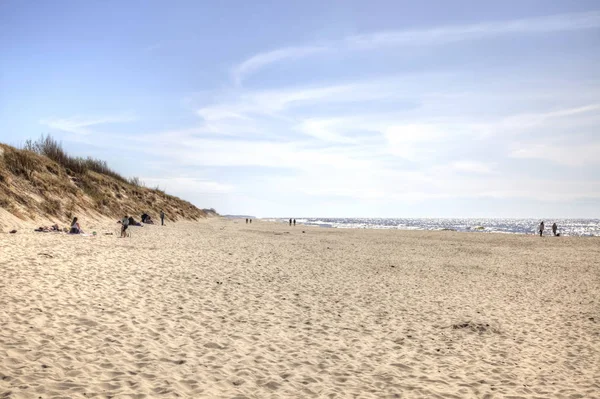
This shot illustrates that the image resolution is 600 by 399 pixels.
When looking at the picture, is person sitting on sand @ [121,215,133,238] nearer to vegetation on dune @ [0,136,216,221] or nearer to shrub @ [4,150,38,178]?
vegetation on dune @ [0,136,216,221]

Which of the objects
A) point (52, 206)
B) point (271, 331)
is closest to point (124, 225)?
point (52, 206)

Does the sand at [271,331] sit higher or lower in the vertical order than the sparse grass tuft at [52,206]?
lower

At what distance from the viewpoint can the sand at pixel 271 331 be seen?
22.3 feet

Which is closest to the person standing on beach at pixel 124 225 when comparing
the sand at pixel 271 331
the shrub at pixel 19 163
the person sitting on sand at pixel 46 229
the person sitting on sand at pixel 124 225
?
the person sitting on sand at pixel 124 225

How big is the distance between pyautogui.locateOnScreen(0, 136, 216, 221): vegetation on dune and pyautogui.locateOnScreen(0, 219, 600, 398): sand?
8.53 metres

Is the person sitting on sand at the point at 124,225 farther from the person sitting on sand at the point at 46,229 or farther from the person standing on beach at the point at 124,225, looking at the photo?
the person sitting on sand at the point at 46,229

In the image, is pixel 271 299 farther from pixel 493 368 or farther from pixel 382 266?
pixel 382 266

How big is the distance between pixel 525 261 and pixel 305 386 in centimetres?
2456

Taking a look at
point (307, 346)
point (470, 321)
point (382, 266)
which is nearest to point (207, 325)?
point (307, 346)

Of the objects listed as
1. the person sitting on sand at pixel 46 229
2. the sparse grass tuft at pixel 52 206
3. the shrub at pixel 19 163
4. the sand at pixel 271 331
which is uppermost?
the shrub at pixel 19 163

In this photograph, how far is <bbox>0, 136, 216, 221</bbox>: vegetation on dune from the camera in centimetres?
2539

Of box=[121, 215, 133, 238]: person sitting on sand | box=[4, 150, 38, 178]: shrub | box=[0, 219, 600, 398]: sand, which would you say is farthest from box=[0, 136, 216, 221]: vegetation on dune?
box=[0, 219, 600, 398]: sand

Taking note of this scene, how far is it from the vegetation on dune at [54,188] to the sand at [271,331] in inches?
336

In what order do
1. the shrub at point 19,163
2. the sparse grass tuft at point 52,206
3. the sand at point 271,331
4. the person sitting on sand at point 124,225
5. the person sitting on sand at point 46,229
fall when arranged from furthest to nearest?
1. the shrub at point 19,163
2. the sparse grass tuft at point 52,206
3. the person sitting on sand at point 124,225
4. the person sitting on sand at point 46,229
5. the sand at point 271,331
